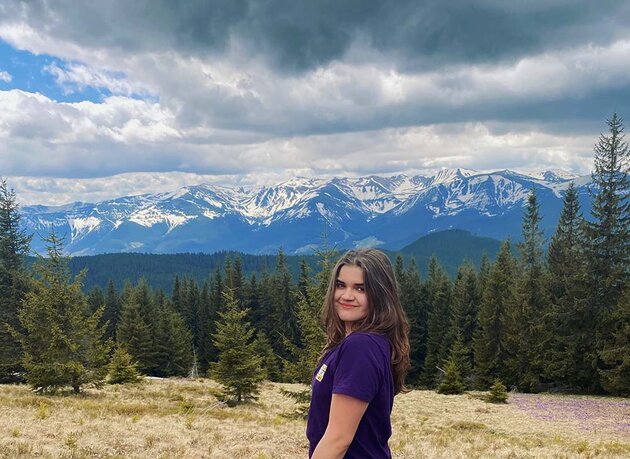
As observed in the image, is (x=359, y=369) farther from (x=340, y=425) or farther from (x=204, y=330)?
(x=204, y=330)

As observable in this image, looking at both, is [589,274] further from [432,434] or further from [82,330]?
[82,330]

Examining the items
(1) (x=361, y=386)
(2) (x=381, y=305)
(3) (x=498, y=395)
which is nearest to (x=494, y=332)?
(3) (x=498, y=395)

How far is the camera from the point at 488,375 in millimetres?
40469

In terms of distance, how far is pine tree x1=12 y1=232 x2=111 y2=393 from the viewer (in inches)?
807

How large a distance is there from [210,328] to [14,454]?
5717cm

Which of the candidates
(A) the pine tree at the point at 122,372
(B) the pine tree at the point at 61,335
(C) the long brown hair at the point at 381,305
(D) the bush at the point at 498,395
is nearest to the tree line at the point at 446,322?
(B) the pine tree at the point at 61,335

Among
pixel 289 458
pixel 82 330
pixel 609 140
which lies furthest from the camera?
pixel 609 140

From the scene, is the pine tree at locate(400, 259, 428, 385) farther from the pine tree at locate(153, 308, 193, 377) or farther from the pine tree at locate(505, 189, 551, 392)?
the pine tree at locate(153, 308, 193, 377)

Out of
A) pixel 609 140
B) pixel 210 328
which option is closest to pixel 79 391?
pixel 609 140

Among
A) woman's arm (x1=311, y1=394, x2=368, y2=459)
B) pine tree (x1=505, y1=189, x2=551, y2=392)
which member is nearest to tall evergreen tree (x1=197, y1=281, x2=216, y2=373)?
pine tree (x1=505, y1=189, x2=551, y2=392)

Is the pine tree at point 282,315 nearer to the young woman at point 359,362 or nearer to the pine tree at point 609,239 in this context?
the pine tree at point 609,239

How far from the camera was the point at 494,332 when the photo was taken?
4100 centimetres

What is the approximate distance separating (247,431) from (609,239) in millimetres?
29096

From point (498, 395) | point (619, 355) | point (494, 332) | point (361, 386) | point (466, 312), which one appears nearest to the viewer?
point (361, 386)
